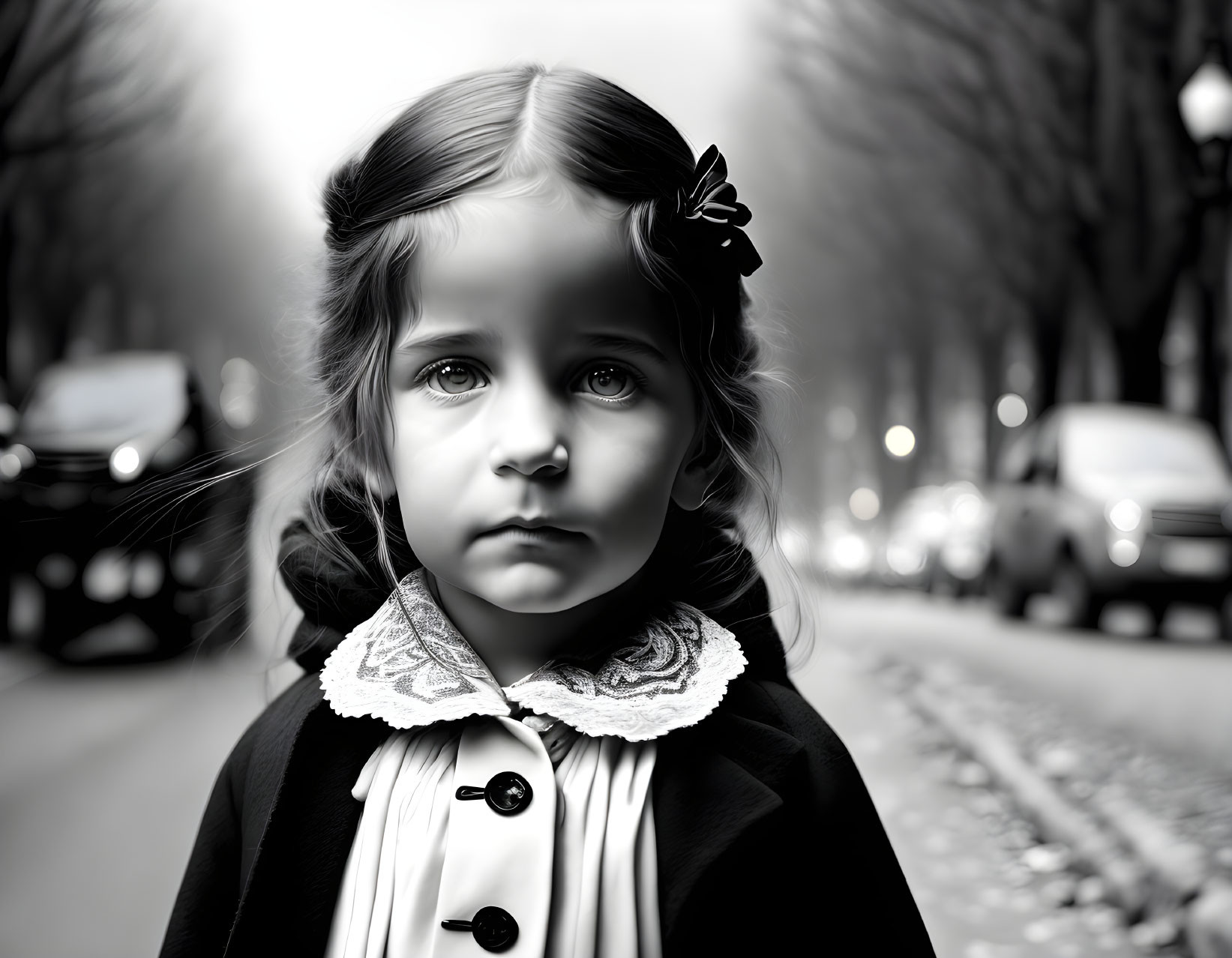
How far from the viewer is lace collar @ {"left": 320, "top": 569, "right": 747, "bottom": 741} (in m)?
0.84

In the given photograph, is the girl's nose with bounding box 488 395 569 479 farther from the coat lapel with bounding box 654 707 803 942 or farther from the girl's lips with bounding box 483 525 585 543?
the coat lapel with bounding box 654 707 803 942

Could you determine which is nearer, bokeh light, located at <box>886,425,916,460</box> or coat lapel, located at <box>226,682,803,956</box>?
coat lapel, located at <box>226,682,803,956</box>

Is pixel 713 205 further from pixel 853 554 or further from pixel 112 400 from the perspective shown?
pixel 853 554

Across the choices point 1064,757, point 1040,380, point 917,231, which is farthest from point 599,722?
point 917,231

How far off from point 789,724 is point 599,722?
0.18 meters

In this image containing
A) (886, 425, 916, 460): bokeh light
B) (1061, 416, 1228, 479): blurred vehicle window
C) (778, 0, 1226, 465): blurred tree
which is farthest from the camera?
(886, 425, 916, 460): bokeh light

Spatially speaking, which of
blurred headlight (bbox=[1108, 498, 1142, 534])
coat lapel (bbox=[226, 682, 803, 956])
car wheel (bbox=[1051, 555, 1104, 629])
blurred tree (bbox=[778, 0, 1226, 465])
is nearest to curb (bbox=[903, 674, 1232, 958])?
coat lapel (bbox=[226, 682, 803, 956])

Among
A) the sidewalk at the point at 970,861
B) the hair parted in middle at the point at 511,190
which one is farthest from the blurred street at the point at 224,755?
the hair parted in middle at the point at 511,190

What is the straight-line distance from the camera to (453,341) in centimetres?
82

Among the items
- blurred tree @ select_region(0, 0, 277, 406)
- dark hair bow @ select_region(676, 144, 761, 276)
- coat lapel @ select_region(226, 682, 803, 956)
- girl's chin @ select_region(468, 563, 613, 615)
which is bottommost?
coat lapel @ select_region(226, 682, 803, 956)

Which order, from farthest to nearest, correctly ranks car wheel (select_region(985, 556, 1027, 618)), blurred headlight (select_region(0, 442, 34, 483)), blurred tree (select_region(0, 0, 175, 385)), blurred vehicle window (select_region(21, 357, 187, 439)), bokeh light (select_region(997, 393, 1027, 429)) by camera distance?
bokeh light (select_region(997, 393, 1027, 429))
car wheel (select_region(985, 556, 1027, 618))
blurred tree (select_region(0, 0, 175, 385))
blurred headlight (select_region(0, 442, 34, 483))
blurred vehicle window (select_region(21, 357, 187, 439))

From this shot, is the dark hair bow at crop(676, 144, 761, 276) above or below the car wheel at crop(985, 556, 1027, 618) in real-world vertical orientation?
above

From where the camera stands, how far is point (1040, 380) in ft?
26.9

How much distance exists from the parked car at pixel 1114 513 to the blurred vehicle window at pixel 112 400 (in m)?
4.31
